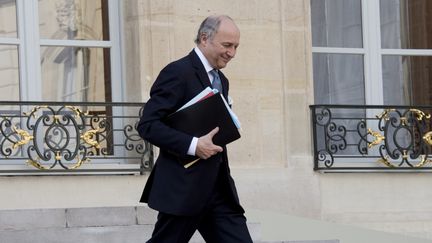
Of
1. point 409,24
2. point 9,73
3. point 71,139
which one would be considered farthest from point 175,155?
point 409,24

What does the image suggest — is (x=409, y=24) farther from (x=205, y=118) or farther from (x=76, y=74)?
(x=205, y=118)

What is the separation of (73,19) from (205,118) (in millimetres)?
4780

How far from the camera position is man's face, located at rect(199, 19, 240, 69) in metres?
6.02

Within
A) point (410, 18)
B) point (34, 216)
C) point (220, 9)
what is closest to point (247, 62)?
point (220, 9)

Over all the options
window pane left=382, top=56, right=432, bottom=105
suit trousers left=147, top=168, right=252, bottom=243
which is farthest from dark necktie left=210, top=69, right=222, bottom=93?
window pane left=382, top=56, right=432, bottom=105

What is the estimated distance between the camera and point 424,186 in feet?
36.5

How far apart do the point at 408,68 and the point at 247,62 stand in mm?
1860

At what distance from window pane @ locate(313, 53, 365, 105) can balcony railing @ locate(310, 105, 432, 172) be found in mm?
216

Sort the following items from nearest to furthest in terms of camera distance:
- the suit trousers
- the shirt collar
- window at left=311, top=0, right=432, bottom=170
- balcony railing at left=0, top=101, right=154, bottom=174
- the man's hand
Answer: the man's hand, the suit trousers, the shirt collar, balcony railing at left=0, top=101, right=154, bottom=174, window at left=311, top=0, right=432, bottom=170

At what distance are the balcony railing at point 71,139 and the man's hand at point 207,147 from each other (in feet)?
13.6

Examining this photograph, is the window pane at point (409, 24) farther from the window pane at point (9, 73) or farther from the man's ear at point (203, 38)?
the man's ear at point (203, 38)

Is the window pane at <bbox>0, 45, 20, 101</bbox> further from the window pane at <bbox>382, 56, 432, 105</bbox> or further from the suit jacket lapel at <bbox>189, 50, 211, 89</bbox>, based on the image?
the suit jacket lapel at <bbox>189, 50, 211, 89</bbox>

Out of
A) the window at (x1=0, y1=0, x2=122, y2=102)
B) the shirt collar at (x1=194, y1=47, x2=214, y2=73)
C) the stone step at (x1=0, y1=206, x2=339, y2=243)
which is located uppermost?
the window at (x1=0, y1=0, x2=122, y2=102)

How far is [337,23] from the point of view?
11.5 meters
